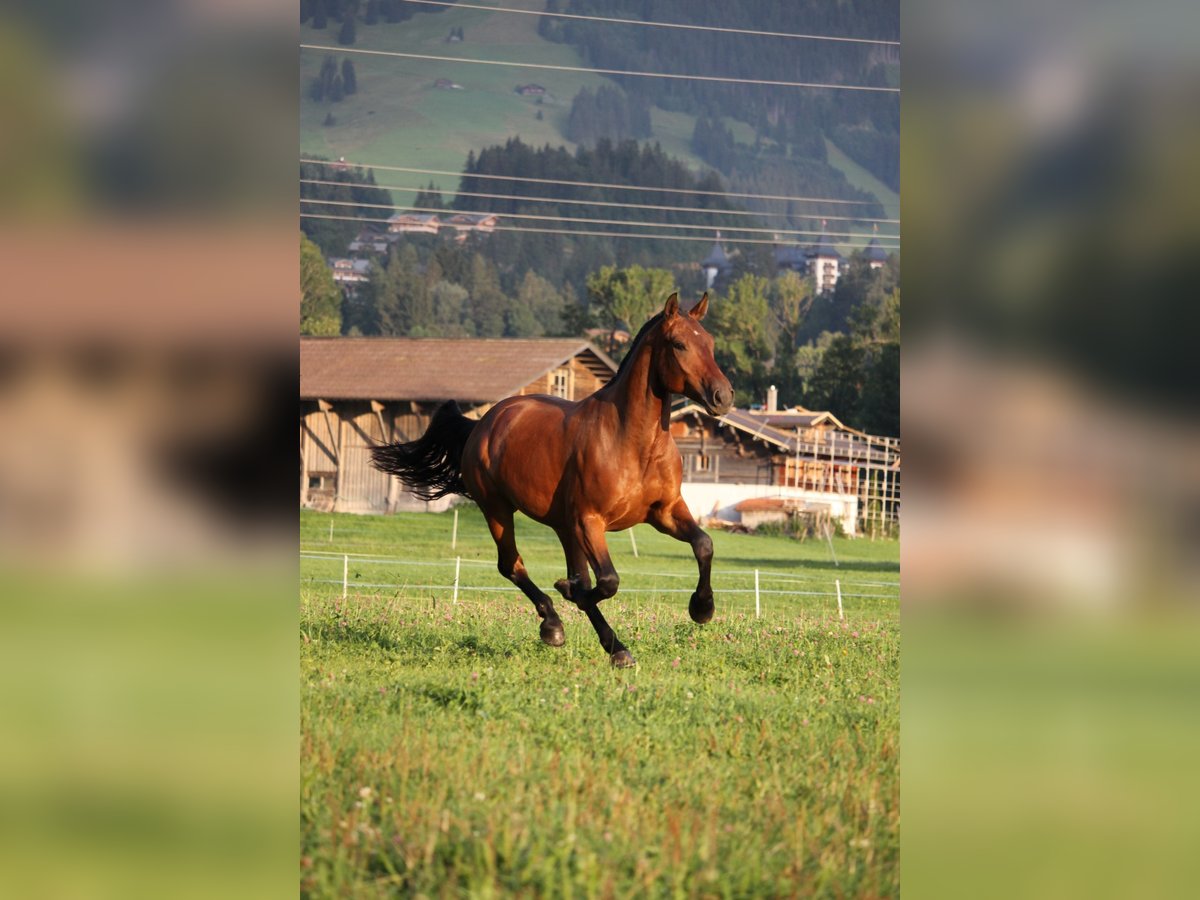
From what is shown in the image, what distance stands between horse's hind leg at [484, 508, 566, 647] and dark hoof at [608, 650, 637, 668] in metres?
0.84

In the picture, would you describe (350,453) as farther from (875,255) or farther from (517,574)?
(875,255)

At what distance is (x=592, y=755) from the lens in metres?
5.58

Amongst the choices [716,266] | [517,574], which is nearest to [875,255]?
[716,266]

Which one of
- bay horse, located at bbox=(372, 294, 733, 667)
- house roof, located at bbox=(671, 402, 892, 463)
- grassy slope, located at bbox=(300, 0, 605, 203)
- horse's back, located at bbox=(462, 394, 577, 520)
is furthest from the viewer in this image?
grassy slope, located at bbox=(300, 0, 605, 203)

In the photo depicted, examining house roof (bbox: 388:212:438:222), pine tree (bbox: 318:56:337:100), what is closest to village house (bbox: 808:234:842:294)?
house roof (bbox: 388:212:438:222)

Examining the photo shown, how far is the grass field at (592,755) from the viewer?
3.80 metres

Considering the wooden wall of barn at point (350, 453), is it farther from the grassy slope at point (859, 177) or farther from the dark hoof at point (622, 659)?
the grassy slope at point (859, 177)

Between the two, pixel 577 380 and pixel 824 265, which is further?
pixel 824 265

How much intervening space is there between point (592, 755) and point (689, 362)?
2.44 meters

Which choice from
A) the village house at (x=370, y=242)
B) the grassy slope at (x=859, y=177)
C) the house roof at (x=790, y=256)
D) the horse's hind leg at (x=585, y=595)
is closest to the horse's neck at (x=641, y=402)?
the horse's hind leg at (x=585, y=595)

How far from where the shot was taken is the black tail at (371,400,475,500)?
382 inches
